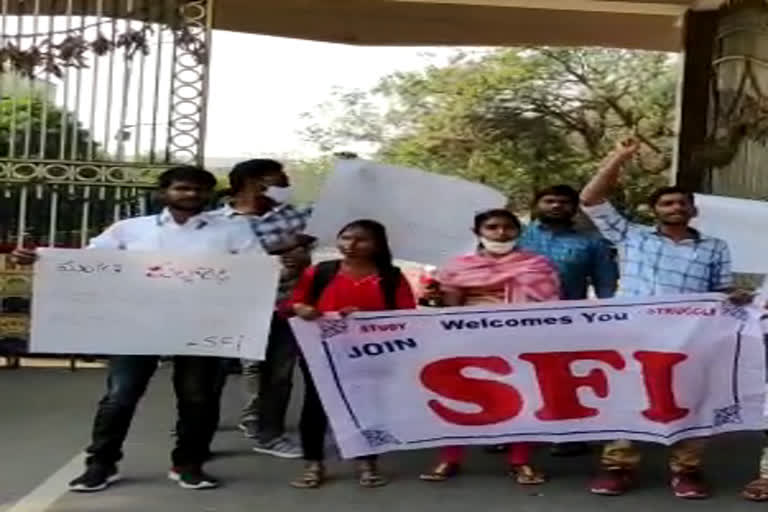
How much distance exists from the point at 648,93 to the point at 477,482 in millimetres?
13537

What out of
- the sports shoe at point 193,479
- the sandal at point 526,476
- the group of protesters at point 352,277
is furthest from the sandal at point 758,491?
the sports shoe at point 193,479

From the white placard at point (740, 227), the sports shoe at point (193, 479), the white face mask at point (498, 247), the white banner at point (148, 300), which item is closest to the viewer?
the white banner at point (148, 300)

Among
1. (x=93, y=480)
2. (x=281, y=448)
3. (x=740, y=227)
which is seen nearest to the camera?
(x=93, y=480)

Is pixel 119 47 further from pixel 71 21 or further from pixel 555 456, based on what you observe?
pixel 555 456

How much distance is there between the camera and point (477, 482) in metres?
5.73

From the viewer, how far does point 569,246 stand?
6133 mm

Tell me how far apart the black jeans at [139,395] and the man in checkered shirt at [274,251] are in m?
0.62

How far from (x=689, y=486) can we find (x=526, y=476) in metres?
0.74

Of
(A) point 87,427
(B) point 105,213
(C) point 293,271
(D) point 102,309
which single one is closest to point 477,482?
(C) point 293,271

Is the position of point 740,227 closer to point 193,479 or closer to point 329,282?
point 329,282

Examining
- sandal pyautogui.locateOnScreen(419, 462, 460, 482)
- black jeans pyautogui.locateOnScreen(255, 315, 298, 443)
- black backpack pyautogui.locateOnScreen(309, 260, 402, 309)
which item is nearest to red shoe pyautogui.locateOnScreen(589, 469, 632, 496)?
sandal pyautogui.locateOnScreen(419, 462, 460, 482)

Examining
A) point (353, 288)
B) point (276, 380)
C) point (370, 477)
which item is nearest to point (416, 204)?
point (353, 288)

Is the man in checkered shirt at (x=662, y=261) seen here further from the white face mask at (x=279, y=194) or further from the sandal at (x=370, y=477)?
the white face mask at (x=279, y=194)

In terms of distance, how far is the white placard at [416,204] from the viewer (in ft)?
20.3
